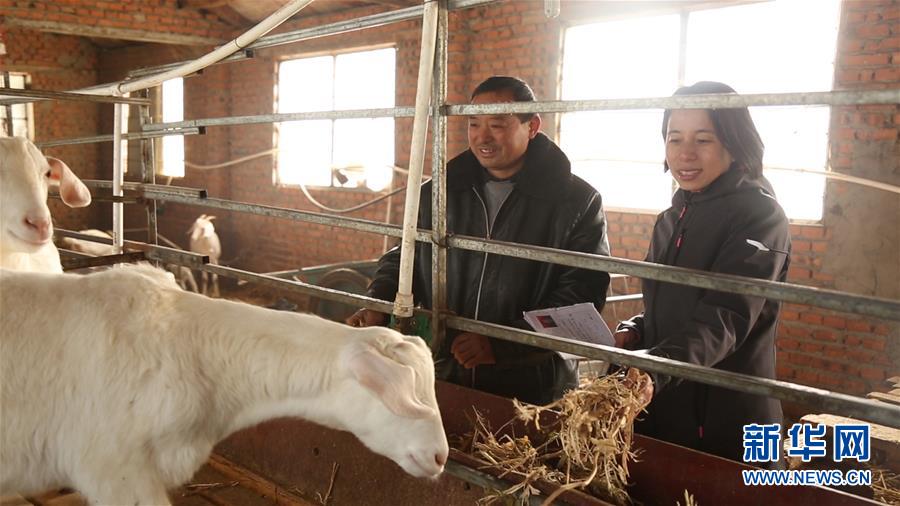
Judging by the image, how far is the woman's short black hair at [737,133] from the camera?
227 cm

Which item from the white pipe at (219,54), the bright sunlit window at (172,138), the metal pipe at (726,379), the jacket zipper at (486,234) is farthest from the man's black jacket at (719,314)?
the bright sunlit window at (172,138)

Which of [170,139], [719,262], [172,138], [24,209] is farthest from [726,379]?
[170,139]

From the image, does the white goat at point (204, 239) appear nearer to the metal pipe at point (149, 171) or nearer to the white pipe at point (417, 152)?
the metal pipe at point (149, 171)

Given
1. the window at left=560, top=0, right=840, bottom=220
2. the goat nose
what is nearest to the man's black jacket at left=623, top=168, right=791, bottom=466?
the goat nose

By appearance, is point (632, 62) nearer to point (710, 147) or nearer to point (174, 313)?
point (710, 147)

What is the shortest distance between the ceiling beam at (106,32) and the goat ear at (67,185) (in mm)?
6939

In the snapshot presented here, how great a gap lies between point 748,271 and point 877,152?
367 cm

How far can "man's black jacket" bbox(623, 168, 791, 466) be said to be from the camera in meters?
2.07

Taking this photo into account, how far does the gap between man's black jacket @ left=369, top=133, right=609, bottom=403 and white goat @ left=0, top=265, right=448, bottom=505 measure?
0.95m

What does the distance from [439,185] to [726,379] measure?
108 centimetres

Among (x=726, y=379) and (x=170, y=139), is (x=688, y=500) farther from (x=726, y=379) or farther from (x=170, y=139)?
(x=170, y=139)

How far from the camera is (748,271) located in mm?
2096

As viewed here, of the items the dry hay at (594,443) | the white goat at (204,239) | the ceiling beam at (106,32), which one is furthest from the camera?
the white goat at (204,239)

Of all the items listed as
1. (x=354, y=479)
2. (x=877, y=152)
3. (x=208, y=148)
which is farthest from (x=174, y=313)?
(x=208, y=148)
